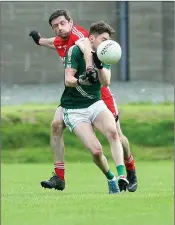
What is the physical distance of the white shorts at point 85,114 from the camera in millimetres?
12148

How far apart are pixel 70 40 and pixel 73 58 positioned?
583mm

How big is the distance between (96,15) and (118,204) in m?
13.0

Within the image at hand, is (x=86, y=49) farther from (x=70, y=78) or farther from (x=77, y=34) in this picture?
(x=77, y=34)

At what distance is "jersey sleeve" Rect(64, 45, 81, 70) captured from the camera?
477 inches

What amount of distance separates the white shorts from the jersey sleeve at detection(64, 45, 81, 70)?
41 centimetres

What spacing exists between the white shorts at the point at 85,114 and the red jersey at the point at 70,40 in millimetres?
741

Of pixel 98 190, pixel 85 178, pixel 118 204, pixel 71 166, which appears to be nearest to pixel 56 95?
pixel 71 166

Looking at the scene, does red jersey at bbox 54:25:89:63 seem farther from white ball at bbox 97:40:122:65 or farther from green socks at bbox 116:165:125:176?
green socks at bbox 116:165:125:176

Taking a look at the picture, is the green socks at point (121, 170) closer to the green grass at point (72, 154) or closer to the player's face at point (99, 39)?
the player's face at point (99, 39)

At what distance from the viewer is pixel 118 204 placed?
33.4 feet

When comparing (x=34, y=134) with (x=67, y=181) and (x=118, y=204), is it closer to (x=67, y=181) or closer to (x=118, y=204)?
(x=67, y=181)

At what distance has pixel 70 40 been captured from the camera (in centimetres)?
1267

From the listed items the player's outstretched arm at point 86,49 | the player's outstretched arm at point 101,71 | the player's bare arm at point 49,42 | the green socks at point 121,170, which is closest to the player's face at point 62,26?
the player's outstretched arm at point 86,49

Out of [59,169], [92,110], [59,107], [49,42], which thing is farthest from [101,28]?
[59,169]
